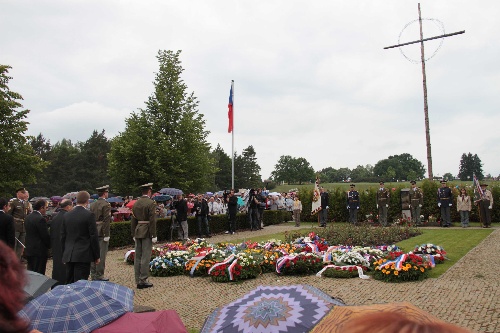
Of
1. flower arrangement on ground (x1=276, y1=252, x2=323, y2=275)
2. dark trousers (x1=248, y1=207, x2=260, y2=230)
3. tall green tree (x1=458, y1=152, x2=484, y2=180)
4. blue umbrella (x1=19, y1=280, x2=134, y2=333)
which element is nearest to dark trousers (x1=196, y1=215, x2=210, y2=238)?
dark trousers (x1=248, y1=207, x2=260, y2=230)

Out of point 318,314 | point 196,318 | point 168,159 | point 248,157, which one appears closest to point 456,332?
point 318,314

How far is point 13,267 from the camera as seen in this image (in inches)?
63.4

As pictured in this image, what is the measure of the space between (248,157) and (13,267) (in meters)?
90.9

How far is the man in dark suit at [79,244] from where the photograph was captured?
301 inches

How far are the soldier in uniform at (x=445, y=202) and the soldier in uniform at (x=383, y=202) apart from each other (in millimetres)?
2468

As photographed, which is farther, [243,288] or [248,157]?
[248,157]

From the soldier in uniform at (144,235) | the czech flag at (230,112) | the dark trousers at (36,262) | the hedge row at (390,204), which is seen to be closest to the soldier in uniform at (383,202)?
the hedge row at (390,204)

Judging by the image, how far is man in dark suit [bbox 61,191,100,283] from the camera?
765 cm

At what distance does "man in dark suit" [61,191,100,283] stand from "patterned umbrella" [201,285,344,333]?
484cm

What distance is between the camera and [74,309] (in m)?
3.68

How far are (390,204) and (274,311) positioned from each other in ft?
71.3

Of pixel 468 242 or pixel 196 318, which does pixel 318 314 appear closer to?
pixel 196 318

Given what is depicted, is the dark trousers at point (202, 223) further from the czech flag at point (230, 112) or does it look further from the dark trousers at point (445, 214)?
the dark trousers at point (445, 214)

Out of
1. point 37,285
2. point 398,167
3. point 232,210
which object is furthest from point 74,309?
point 398,167
